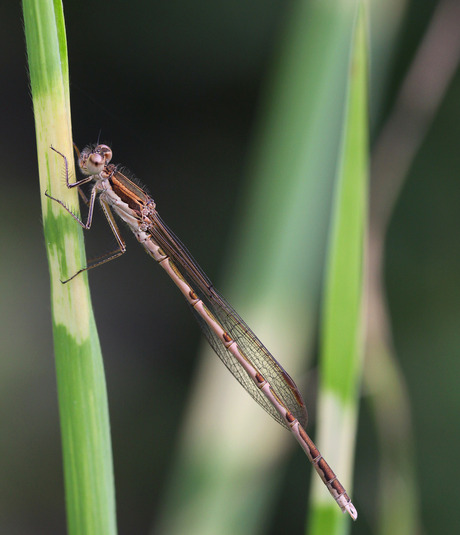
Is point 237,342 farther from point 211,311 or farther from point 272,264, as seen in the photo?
point 272,264

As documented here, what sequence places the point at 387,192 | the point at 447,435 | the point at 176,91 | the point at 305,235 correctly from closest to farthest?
the point at 305,235, the point at 387,192, the point at 447,435, the point at 176,91

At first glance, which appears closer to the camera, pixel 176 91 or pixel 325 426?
pixel 325 426

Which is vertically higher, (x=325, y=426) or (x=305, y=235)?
(x=305, y=235)

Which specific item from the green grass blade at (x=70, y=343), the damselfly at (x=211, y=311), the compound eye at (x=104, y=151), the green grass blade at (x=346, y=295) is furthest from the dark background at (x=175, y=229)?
the green grass blade at (x=70, y=343)

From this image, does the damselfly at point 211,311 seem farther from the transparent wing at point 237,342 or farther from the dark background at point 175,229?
the dark background at point 175,229

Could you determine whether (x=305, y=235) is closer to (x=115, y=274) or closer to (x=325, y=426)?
(x=325, y=426)

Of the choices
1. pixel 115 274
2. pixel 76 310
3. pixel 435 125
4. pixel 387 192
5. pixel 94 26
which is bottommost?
pixel 76 310

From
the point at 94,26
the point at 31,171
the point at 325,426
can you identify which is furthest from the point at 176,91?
the point at 325,426
